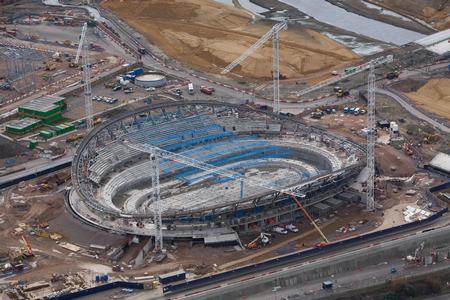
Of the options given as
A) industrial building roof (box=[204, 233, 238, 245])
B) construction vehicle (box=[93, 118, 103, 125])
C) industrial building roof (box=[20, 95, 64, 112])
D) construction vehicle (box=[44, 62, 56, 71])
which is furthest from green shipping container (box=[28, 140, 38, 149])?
industrial building roof (box=[204, 233, 238, 245])

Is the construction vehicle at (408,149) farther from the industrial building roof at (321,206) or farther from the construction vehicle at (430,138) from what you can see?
the industrial building roof at (321,206)

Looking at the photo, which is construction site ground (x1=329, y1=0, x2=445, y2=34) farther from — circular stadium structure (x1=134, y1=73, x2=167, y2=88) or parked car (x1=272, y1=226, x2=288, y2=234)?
parked car (x1=272, y1=226, x2=288, y2=234)

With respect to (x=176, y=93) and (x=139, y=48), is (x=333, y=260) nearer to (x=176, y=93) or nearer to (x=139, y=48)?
(x=176, y=93)

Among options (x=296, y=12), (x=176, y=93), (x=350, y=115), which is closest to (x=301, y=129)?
(x=350, y=115)

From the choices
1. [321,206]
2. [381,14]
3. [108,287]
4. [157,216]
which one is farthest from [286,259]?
[381,14]

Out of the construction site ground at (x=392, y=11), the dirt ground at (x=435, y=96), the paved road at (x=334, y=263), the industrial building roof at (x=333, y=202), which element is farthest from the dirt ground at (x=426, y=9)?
the paved road at (x=334, y=263)

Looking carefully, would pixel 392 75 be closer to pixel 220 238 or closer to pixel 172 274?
pixel 220 238
